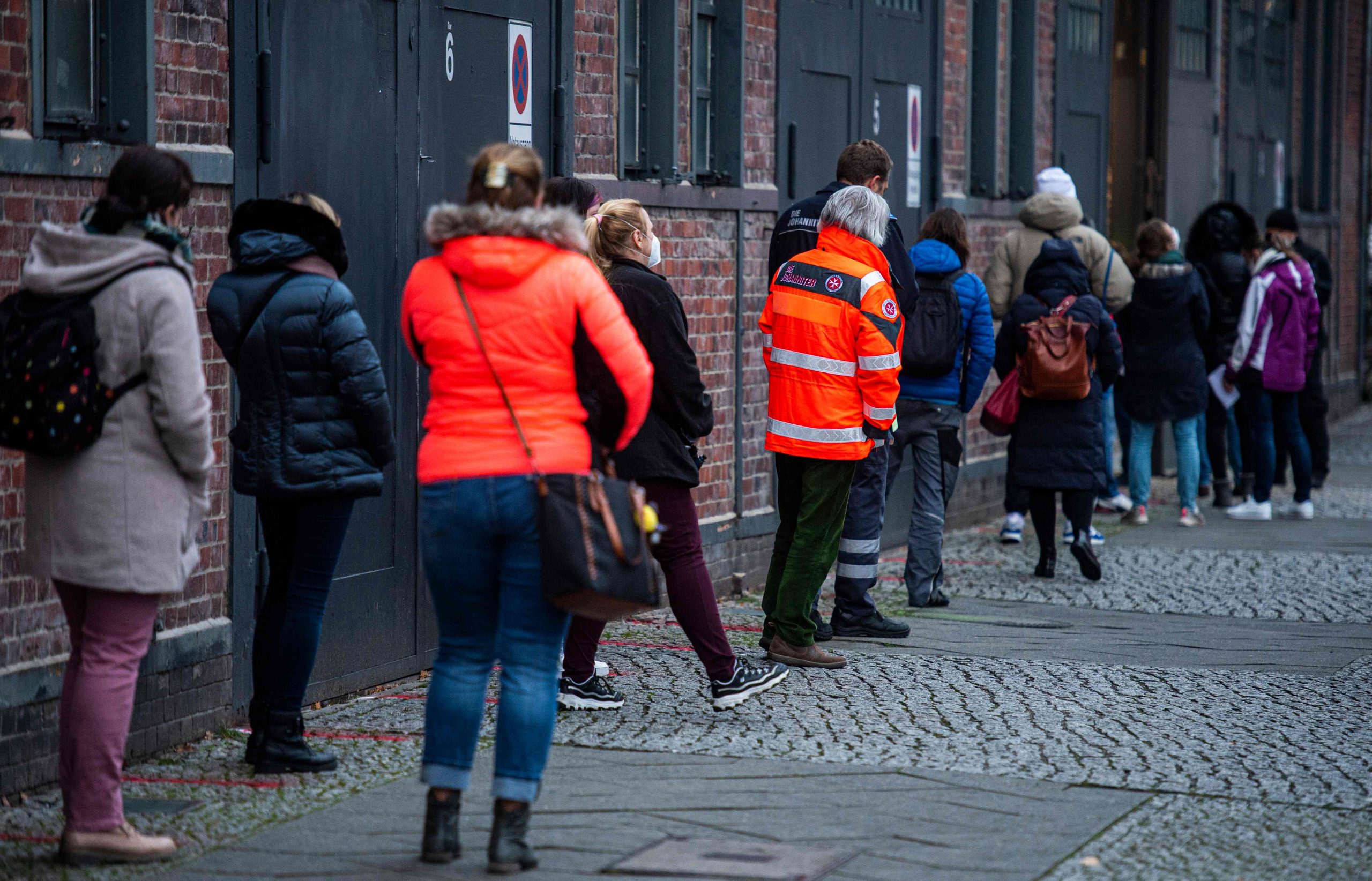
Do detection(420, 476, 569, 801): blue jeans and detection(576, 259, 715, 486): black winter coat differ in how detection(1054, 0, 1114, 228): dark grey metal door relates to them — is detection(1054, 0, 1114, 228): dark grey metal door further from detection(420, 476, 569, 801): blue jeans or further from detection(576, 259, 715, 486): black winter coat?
detection(420, 476, 569, 801): blue jeans

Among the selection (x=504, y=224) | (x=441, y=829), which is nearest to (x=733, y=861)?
(x=441, y=829)

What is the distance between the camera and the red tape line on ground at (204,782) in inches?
227

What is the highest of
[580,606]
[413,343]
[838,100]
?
[838,100]

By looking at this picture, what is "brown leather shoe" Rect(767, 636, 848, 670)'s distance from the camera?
7672 millimetres

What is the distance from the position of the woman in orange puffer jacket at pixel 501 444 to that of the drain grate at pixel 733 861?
296 mm

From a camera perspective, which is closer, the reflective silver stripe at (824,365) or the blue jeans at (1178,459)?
the reflective silver stripe at (824,365)

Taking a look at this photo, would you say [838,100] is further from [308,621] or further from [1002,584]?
[308,621]

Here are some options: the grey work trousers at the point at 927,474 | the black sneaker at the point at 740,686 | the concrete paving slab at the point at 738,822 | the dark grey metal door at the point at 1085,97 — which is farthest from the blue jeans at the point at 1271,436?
the concrete paving slab at the point at 738,822

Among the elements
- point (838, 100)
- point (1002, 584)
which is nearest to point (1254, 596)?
point (1002, 584)

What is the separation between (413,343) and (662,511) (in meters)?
2.00

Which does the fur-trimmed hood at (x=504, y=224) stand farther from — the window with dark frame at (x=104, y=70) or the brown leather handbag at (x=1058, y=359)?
the brown leather handbag at (x=1058, y=359)

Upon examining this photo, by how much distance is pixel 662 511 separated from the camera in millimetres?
6742

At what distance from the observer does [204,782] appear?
19.1 feet

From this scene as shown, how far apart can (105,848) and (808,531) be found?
3339 millimetres
